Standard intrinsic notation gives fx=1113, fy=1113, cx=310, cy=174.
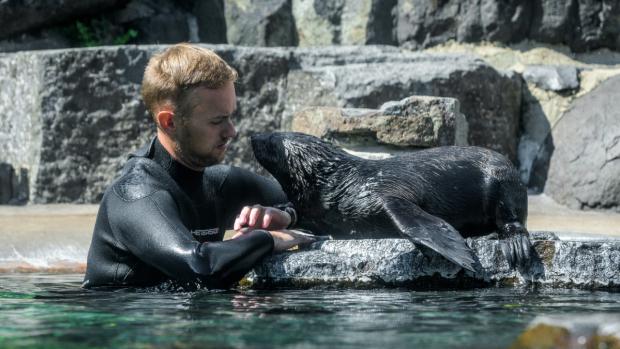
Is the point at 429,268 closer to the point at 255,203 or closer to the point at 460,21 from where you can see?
the point at 255,203

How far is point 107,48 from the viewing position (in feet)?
27.6

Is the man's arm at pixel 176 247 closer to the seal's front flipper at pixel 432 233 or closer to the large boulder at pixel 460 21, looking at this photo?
the seal's front flipper at pixel 432 233

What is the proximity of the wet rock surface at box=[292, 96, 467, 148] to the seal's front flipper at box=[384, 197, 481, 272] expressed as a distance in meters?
1.97

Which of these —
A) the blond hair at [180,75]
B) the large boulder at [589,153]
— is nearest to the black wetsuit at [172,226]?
the blond hair at [180,75]

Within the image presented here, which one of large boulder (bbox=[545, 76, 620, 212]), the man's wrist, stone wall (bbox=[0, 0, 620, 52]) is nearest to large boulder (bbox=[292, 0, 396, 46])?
stone wall (bbox=[0, 0, 620, 52])

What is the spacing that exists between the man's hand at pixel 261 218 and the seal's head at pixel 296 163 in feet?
1.61

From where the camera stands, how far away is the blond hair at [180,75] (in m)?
4.82

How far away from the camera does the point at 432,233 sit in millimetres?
4742

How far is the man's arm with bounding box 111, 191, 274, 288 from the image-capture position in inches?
173

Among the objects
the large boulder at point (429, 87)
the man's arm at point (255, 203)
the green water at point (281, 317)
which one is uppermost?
the large boulder at point (429, 87)

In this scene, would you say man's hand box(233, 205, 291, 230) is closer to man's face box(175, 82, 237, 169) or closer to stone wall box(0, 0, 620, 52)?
man's face box(175, 82, 237, 169)

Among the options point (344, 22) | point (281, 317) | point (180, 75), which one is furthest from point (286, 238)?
point (344, 22)

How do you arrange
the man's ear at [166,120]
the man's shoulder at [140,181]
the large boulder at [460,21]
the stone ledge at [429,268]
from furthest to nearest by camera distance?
the large boulder at [460,21]
the man's ear at [166,120]
the stone ledge at [429,268]
the man's shoulder at [140,181]

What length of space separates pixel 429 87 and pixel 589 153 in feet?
4.53
